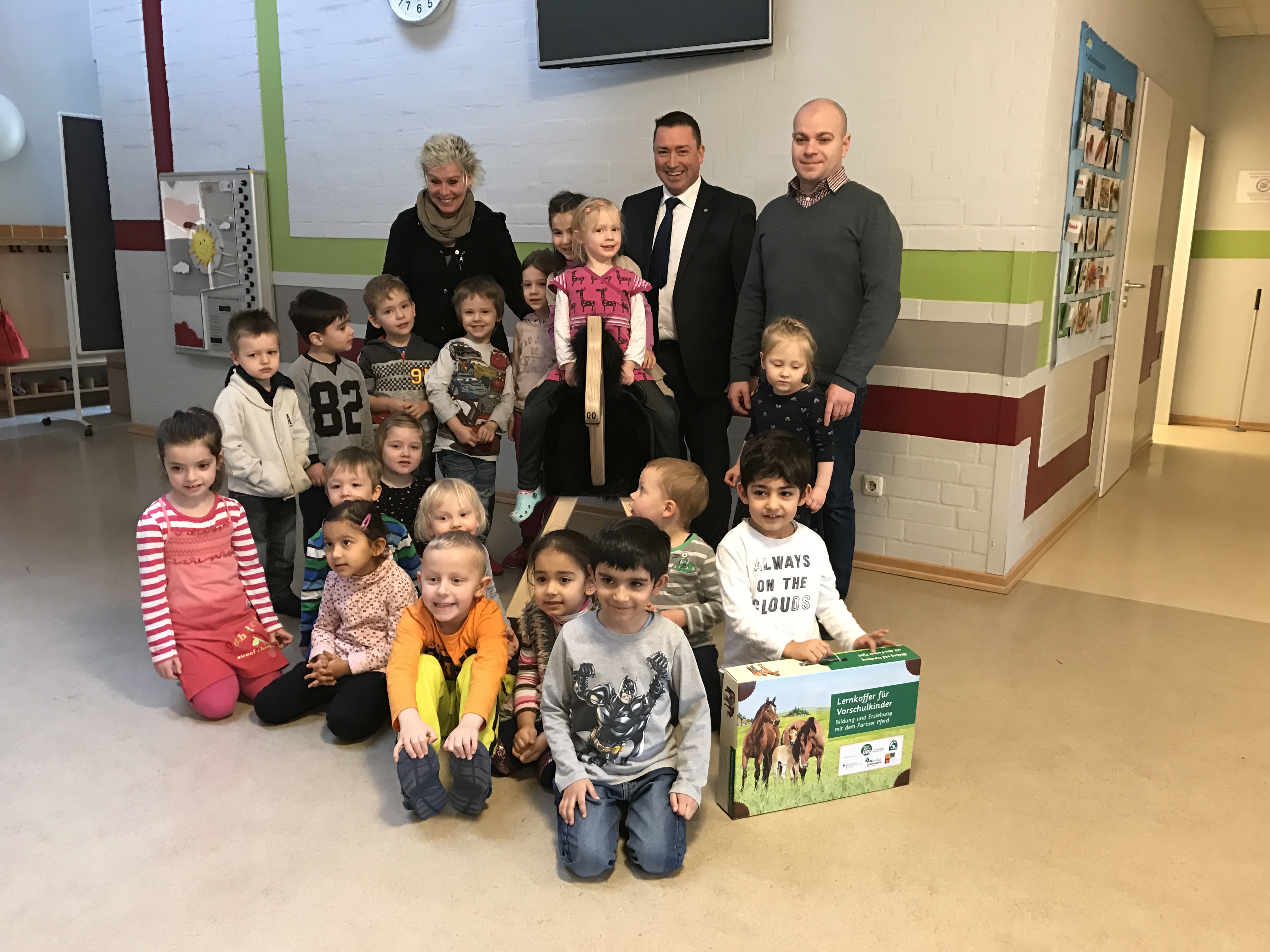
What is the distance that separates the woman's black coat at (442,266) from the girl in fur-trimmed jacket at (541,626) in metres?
1.37

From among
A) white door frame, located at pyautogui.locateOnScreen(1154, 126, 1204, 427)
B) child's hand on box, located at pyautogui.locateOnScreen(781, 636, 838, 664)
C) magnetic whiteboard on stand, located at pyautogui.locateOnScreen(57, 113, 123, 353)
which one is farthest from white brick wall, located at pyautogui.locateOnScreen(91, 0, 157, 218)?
white door frame, located at pyautogui.locateOnScreen(1154, 126, 1204, 427)

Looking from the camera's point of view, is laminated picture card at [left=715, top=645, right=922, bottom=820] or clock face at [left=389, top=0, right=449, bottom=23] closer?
laminated picture card at [left=715, top=645, right=922, bottom=820]

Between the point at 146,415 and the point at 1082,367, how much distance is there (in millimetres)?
5507

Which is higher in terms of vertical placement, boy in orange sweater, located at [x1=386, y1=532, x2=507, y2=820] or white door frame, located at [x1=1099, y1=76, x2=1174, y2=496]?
white door frame, located at [x1=1099, y1=76, x2=1174, y2=496]

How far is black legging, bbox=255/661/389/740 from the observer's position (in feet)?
8.29

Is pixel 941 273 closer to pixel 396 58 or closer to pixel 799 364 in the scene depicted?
pixel 799 364

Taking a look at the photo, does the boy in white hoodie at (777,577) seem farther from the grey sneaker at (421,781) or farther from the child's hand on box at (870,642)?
the grey sneaker at (421,781)

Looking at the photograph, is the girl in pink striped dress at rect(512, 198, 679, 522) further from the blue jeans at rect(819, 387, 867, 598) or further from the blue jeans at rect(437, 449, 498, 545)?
the blue jeans at rect(819, 387, 867, 598)

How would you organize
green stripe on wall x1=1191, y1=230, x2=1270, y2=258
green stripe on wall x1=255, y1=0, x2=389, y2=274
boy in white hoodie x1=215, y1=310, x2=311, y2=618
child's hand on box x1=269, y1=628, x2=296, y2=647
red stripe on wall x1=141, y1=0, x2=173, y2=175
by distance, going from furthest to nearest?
green stripe on wall x1=1191, y1=230, x2=1270, y2=258, red stripe on wall x1=141, y1=0, x2=173, y2=175, green stripe on wall x1=255, y1=0, x2=389, y2=274, boy in white hoodie x1=215, y1=310, x2=311, y2=618, child's hand on box x1=269, y1=628, x2=296, y2=647

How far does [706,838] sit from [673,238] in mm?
2038

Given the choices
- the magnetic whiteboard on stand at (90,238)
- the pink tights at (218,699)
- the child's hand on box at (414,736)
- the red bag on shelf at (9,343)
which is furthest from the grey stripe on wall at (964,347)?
the red bag on shelf at (9,343)

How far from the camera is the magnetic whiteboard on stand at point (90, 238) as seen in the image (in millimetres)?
6137

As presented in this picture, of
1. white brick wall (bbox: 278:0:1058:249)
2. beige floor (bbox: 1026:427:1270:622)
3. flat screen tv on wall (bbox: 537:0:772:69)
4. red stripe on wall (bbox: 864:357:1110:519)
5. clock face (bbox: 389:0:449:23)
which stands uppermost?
clock face (bbox: 389:0:449:23)

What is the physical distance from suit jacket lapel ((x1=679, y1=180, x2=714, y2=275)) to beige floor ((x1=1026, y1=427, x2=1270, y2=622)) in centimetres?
187
